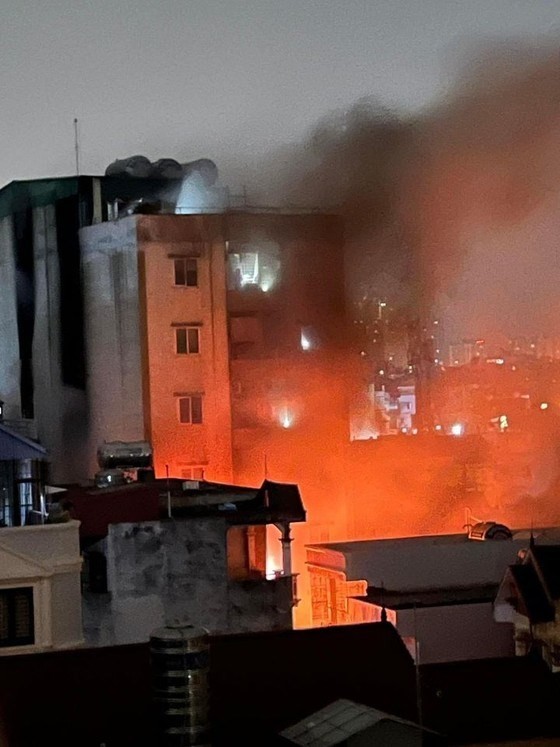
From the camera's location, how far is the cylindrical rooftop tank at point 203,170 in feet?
54.3

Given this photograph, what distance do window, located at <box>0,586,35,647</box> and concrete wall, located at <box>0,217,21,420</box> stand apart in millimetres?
8533

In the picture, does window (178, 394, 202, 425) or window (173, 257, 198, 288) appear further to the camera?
window (178, 394, 202, 425)

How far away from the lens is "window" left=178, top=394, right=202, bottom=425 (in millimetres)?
15508

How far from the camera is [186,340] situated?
15.5 m

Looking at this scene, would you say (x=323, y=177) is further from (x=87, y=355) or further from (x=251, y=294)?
(x=87, y=355)

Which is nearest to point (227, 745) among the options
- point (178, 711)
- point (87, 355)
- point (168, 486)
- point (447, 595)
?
point (178, 711)

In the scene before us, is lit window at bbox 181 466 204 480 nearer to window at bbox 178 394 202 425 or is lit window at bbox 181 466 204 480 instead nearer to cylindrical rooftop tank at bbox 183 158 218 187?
window at bbox 178 394 202 425

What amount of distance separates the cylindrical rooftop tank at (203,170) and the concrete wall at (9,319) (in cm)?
244

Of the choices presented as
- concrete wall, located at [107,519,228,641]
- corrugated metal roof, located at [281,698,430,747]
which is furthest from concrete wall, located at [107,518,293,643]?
corrugated metal roof, located at [281,698,430,747]

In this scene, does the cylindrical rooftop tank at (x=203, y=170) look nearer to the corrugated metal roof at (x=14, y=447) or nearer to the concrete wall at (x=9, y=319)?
the concrete wall at (x=9, y=319)

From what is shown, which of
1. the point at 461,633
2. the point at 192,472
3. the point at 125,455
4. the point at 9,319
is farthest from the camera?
the point at 9,319

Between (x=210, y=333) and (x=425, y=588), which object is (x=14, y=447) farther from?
(x=210, y=333)

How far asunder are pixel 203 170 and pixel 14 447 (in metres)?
8.67

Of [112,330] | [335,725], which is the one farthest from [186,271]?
[335,725]
